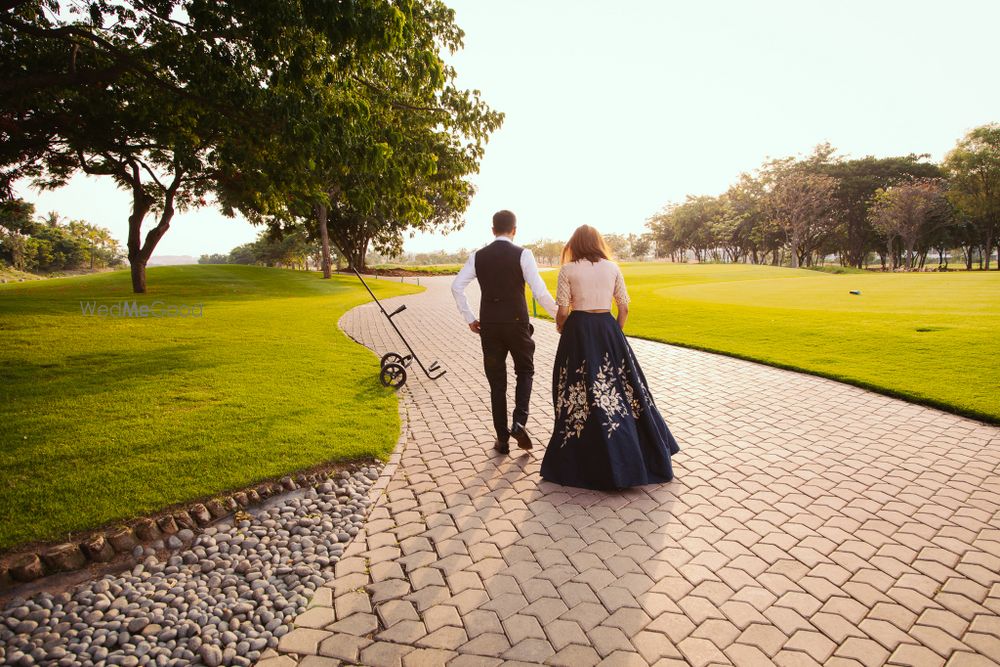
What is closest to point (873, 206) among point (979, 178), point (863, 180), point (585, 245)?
point (863, 180)

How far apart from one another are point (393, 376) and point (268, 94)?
16.5 ft

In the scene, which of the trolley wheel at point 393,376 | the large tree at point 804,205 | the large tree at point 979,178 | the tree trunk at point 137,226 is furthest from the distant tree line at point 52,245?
the large tree at point 979,178

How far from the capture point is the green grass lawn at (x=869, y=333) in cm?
793

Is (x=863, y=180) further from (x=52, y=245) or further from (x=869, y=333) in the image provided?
(x=52, y=245)

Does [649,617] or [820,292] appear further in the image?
[820,292]

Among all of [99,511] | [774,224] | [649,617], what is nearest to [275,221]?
[99,511]

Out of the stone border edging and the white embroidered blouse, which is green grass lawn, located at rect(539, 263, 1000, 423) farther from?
the stone border edging

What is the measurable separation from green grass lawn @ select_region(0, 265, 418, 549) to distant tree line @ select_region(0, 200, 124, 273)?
232ft

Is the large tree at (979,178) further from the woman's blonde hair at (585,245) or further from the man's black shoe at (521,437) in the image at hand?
the man's black shoe at (521,437)

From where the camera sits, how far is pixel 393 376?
347 inches

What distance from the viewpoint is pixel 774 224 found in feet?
216

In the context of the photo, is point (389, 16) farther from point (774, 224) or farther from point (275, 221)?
point (774, 224)

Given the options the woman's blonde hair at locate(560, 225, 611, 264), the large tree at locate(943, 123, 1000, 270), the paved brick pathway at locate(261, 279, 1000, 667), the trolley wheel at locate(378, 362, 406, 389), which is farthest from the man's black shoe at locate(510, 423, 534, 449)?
the large tree at locate(943, 123, 1000, 270)

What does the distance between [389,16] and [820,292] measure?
20.9m
